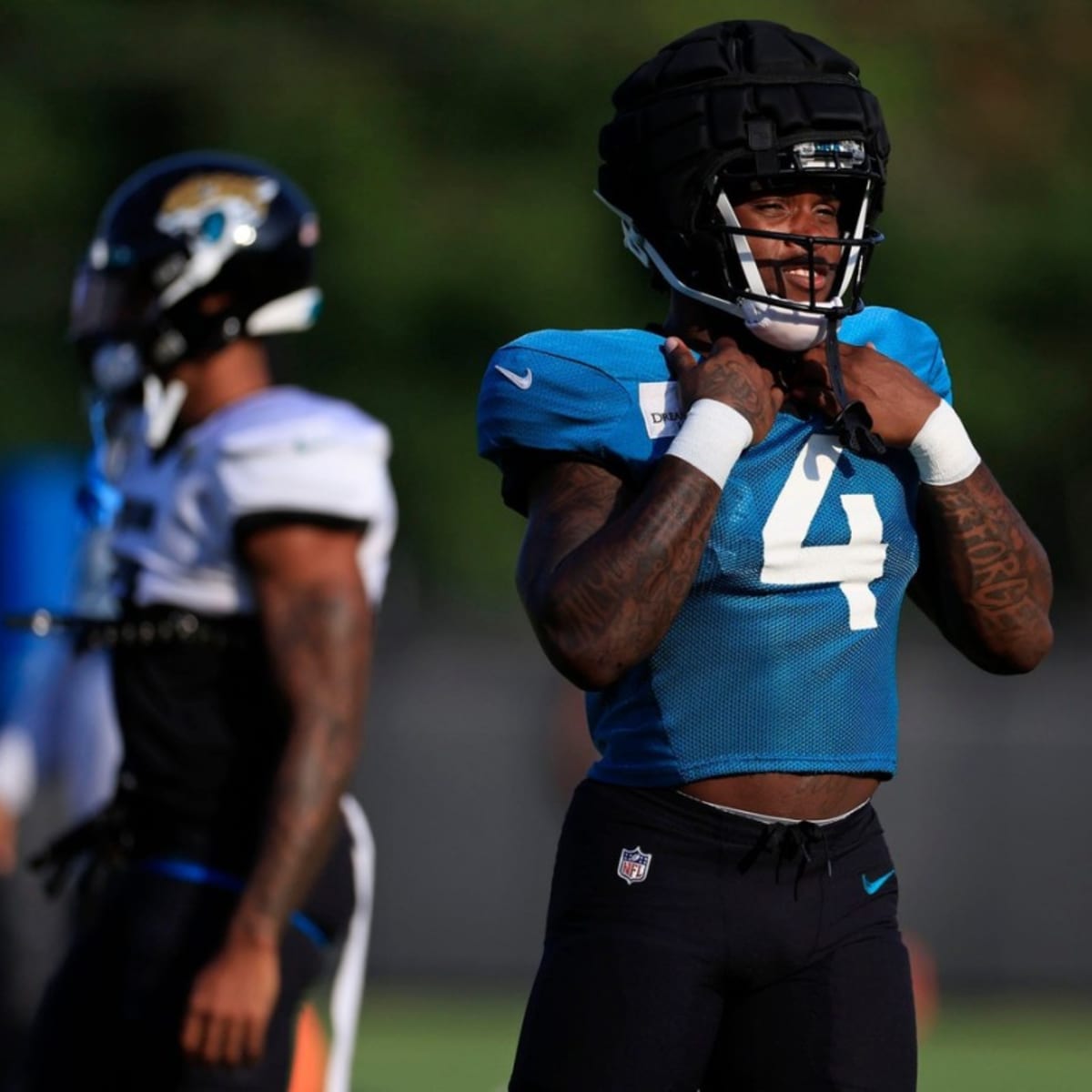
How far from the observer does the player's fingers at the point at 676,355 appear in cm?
329

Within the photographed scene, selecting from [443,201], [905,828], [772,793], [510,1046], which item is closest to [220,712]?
[772,793]

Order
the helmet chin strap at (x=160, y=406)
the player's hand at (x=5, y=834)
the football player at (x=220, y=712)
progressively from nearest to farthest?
the football player at (x=220, y=712) → the helmet chin strap at (x=160, y=406) → the player's hand at (x=5, y=834)

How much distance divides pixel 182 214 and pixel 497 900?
6436 millimetres

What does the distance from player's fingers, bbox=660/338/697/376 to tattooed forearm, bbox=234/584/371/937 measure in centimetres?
88

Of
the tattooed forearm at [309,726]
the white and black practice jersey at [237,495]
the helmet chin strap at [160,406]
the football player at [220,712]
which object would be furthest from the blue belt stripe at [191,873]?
the helmet chin strap at [160,406]

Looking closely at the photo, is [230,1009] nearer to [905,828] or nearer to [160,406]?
[160,406]

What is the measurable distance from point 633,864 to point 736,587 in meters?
0.39

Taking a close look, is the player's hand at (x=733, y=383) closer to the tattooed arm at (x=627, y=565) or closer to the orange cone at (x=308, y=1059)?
the tattooed arm at (x=627, y=565)

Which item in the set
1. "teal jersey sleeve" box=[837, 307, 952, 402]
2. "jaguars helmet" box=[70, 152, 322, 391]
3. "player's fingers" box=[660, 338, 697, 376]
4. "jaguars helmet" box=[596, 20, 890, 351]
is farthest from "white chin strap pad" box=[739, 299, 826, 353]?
"jaguars helmet" box=[70, 152, 322, 391]

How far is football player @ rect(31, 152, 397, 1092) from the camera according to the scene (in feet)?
12.5

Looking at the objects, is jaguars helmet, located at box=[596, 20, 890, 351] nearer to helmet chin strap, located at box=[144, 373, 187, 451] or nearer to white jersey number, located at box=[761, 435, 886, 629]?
white jersey number, located at box=[761, 435, 886, 629]

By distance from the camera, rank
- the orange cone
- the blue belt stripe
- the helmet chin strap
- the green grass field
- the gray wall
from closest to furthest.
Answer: the blue belt stripe → the orange cone → the helmet chin strap → the green grass field → the gray wall

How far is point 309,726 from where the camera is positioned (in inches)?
154

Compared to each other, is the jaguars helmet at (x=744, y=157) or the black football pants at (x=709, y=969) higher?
the jaguars helmet at (x=744, y=157)
